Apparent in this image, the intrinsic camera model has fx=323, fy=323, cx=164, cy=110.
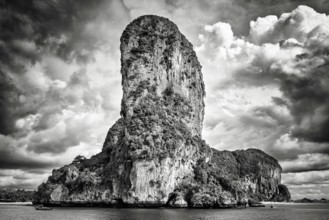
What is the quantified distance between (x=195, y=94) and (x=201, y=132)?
51.7 feet

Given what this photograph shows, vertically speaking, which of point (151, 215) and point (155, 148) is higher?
point (155, 148)

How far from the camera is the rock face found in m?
93.4

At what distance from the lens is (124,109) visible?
111m

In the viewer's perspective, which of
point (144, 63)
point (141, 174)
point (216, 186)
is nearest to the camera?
point (141, 174)

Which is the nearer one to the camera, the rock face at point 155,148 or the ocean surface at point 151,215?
the ocean surface at point 151,215

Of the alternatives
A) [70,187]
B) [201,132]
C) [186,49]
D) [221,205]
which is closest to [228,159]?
[201,132]

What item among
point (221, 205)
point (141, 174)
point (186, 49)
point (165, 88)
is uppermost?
point (186, 49)

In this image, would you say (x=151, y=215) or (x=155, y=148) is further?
(x=155, y=148)

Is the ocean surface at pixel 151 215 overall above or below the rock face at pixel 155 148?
below

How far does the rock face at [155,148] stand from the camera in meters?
93.4

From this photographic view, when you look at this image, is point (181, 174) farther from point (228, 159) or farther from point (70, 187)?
point (228, 159)

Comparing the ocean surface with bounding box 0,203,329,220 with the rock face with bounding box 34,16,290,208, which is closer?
the ocean surface with bounding box 0,203,329,220

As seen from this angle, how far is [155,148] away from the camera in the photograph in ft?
312

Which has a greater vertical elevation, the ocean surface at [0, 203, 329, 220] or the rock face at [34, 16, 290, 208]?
the rock face at [34, 16, 290, 208]
